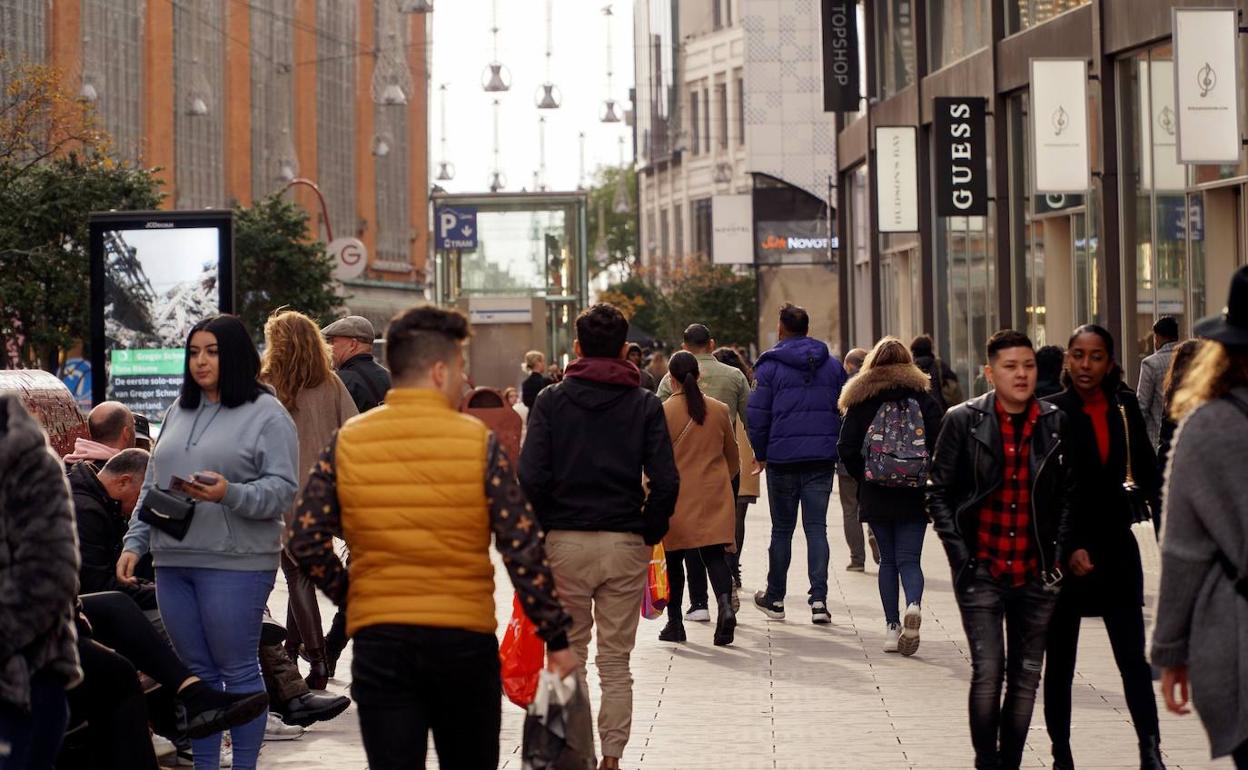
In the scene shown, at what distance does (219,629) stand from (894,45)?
31.8 m

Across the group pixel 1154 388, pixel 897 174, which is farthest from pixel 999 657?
pixel 897 174

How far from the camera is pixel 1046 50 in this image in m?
26.1

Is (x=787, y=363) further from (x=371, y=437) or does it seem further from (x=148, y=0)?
(x=148, y=0)

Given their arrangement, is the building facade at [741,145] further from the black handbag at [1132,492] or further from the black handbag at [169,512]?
the black handbag at [169,512]

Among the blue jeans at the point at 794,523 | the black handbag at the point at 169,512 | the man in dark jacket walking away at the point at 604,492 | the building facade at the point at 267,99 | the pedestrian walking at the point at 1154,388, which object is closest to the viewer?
the black handbag at the point at 169,512

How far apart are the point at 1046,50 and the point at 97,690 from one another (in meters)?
20.9

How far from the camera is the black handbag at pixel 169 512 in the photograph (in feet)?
24.6

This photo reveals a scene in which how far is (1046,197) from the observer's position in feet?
89.5

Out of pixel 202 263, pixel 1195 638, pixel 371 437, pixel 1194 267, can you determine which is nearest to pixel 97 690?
pixel 371 437

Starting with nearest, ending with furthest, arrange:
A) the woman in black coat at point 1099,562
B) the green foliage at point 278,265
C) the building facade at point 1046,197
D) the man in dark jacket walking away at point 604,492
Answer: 1. the woman in black coat at point 1099,562
2. the man in dark jacket walking away at point 604,492
3. the building facade at point 1046,197
4. the green foliage at point 278,265

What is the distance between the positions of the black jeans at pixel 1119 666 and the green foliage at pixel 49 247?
25326 mm

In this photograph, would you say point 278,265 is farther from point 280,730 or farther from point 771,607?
point 280,730


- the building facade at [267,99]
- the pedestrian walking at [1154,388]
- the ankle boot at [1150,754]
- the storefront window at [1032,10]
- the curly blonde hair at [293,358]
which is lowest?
the ankle boot at [1150,754]

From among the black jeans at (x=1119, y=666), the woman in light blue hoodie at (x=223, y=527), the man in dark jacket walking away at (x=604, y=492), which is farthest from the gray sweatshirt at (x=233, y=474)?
the black jeans at (x=1119, y=666)
